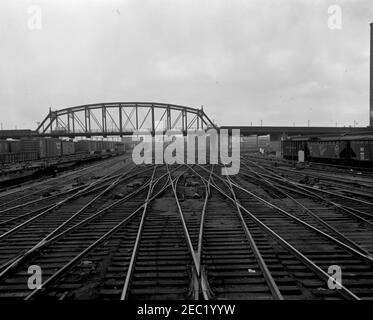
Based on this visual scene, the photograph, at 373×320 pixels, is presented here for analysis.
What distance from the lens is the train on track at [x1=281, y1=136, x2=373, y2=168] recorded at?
75.0 feet

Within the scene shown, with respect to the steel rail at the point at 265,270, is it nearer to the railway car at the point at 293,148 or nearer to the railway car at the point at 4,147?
the railway car at the point at 293,148

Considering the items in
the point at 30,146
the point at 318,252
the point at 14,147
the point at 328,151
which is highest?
the point at 30,146

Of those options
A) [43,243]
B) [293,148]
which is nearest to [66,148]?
[293,148]

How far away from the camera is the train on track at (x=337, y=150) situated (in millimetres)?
22875

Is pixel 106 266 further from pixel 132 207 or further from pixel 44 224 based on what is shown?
pixel 132 207

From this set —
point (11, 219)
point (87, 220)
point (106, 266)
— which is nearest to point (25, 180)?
point (11, 219)

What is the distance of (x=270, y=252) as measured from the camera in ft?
20.1

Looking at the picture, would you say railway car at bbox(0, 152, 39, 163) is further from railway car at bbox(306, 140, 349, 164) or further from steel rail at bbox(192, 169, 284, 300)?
railway car at bbox(306, 140, 349, 164)

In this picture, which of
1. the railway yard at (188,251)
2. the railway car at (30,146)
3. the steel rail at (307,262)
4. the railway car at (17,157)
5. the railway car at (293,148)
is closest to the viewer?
the steel rail at (307,262)

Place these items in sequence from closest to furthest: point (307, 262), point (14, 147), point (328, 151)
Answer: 1. point (307, 262)
2. point (328, 151)
3. point (14, 147)

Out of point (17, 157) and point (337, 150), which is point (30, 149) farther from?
point (337, 150)

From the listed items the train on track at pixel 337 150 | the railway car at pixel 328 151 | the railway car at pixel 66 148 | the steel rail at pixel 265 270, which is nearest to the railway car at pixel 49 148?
the railway car at pixel 66 148

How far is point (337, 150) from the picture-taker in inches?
1069

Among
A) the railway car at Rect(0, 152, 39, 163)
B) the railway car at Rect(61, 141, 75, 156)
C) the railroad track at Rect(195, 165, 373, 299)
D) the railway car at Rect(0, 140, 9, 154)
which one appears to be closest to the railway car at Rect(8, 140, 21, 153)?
the railway car at Rect(0, 140, 9, 154)
